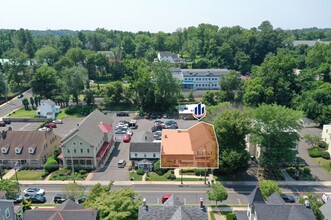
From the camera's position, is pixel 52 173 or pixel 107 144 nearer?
pixel 52 173

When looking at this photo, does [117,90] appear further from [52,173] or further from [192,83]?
[52,173]

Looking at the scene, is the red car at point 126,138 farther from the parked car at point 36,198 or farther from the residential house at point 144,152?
the parked car at point 36,198

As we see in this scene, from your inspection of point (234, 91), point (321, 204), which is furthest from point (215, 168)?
point (234, 91)

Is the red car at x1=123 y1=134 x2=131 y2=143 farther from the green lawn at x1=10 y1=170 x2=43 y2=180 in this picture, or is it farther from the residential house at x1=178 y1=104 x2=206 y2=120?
the residential house at x1=178 y1=104 x2=206 y2=120

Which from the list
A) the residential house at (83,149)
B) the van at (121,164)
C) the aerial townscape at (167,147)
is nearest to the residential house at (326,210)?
the aerial townscape at (167,147)

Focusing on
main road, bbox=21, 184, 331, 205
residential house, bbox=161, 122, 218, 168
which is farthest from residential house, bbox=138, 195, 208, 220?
residential house, bbox=161, 122, 218, 168
